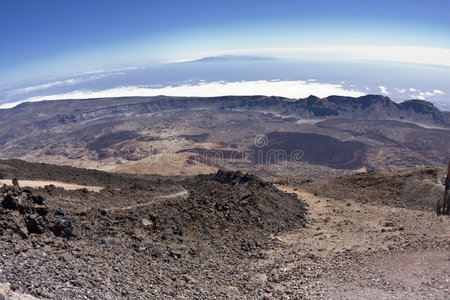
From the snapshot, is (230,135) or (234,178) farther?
(230,135)

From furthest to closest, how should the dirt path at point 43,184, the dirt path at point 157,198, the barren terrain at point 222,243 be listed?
the dirt path at point 43,184, the dirt path at point 157,198, the barren terrain at point 222,243

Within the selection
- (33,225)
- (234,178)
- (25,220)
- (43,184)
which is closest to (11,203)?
(25,220)

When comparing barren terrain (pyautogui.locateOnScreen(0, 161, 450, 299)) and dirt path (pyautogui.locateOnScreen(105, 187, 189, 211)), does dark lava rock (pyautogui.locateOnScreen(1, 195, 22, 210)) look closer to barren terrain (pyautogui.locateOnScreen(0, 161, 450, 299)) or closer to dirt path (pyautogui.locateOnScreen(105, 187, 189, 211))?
barren terrain (pyautogui.locateOnScreen(0, 161, 450, 299))

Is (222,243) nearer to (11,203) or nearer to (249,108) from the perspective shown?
(11,203)

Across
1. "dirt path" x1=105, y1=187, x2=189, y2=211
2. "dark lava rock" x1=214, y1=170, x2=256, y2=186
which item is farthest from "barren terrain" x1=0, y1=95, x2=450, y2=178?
"dirt path" x1=105, y1=187, x2=189, y2=211

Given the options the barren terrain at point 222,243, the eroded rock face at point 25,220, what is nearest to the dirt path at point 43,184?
the barren terrain at point 222,243

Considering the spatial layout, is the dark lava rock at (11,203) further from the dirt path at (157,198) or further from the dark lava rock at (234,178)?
the dark lava rock at (234,178)

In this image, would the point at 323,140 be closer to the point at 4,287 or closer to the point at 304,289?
the point at 304,289

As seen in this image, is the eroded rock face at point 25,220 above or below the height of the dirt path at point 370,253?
above
